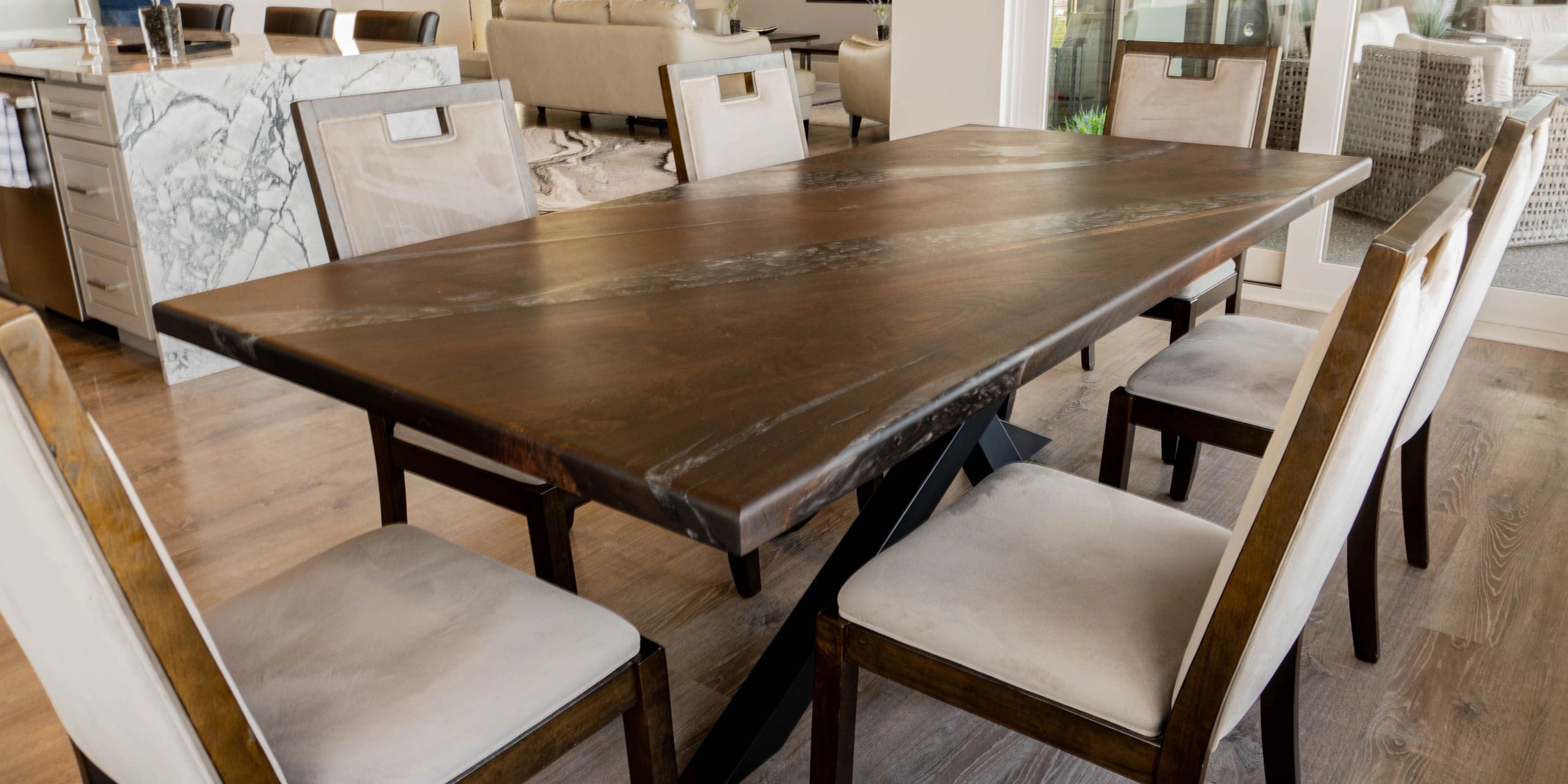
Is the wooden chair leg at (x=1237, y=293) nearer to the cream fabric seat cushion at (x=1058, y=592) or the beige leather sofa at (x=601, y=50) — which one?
the cream fabric seat cushion at (x=1058, y=592)

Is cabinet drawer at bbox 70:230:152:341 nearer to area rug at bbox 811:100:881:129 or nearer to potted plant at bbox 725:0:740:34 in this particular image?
area rug at bbox 811:100:881:129

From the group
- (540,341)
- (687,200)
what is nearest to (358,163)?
(687,200)

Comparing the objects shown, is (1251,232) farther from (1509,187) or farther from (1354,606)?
(1354,606)

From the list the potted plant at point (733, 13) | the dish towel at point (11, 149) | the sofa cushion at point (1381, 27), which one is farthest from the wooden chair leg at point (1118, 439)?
the potted plant at point (733, 13)

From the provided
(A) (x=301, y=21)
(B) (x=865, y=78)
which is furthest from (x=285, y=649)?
(B) (x=865, y=78)

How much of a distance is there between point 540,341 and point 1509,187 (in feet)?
4.16

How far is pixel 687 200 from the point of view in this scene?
1910 millimetres

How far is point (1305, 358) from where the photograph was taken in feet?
5.81

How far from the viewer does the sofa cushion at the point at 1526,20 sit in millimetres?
3148

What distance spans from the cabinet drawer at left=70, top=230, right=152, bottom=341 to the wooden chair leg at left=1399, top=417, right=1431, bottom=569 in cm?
313

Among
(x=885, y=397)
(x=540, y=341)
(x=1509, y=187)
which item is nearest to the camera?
(x=885, y=397)

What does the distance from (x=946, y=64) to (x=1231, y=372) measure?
278 cm

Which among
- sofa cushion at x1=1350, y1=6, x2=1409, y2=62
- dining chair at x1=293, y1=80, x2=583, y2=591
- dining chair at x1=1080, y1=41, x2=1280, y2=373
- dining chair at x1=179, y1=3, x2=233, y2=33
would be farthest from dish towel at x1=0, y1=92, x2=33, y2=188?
sofa cushion at x1=1350, y1=6, x2=1409, y2=62

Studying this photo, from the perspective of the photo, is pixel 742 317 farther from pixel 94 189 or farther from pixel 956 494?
pixel 94 189
